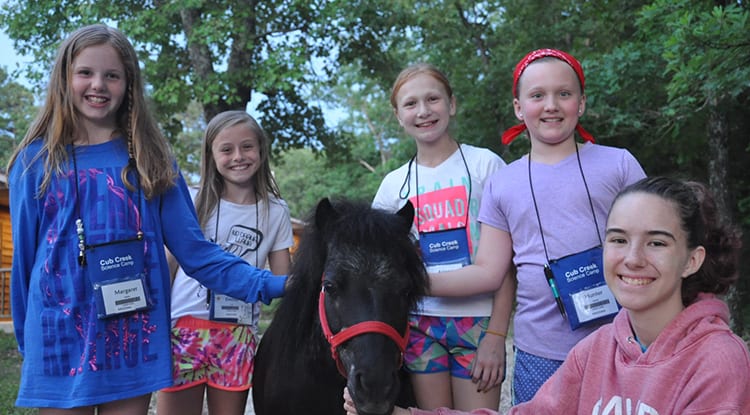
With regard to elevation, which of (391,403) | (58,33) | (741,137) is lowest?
(391,403)

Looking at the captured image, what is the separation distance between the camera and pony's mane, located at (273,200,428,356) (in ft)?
8.51

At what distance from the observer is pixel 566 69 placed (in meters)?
2.78

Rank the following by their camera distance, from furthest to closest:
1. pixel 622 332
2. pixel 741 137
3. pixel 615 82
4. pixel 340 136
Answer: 1. pixel 340 136
2. pixel 741 137
3. pixel 615 82
4. pixel 622 332

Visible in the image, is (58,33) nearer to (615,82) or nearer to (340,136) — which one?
(340,136)

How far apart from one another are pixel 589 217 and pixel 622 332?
0.69m

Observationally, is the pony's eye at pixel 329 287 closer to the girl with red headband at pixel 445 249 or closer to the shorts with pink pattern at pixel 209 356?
the girl with red headband at pixel 445 249

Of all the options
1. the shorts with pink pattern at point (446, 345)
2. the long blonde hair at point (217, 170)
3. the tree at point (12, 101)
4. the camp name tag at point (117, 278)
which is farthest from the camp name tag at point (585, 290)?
the tree at point (12, 101)

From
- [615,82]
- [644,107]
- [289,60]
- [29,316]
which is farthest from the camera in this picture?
[289,60]

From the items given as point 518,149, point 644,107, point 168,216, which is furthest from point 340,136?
point 168,216

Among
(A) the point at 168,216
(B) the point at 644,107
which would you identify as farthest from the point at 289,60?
(A) the point at 168,216

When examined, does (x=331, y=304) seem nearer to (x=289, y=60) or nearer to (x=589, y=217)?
(x=589, y=217)

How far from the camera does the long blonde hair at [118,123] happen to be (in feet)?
Result: 8.10

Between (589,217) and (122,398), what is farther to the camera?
(589,217)

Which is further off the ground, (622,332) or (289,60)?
(289,60)
